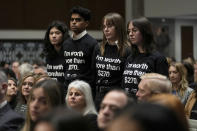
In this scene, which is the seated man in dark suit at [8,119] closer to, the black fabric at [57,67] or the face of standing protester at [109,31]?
the face of standing protester at [109,31]

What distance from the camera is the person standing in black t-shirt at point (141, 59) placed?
4.12m

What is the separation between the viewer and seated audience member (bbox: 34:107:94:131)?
4.31 ft

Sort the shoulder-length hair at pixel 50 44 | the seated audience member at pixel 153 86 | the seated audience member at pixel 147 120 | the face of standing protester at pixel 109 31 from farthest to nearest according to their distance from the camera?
the shoulder-length hair at pixel 50 44 < the face of standing protester at pixel 109 31 < the seated audience member at pixel 153 86 < the seated audience member at pixel 147 120

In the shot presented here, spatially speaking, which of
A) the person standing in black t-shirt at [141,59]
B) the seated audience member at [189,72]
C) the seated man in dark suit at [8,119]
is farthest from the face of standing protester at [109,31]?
the seated audience member at [189,72]

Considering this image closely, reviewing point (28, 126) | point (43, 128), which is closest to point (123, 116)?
point (43, 128)

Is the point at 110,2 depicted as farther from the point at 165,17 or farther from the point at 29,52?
the point at 29,52

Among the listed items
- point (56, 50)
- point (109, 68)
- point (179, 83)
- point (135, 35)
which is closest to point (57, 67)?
point (56, 50)

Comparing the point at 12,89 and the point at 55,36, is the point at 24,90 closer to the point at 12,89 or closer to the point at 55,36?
the point at 12,89

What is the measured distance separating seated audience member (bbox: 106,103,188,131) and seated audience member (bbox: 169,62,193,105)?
4.48m

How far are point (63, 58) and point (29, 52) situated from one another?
820 centimetres

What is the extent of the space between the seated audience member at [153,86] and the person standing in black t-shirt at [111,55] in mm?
1197

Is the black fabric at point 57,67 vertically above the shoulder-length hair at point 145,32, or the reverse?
the shoulder-length hair at point 145,32

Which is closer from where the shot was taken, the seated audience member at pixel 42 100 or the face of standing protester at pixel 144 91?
the seated audience member at pixel 42 100

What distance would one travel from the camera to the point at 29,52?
42.8ft
